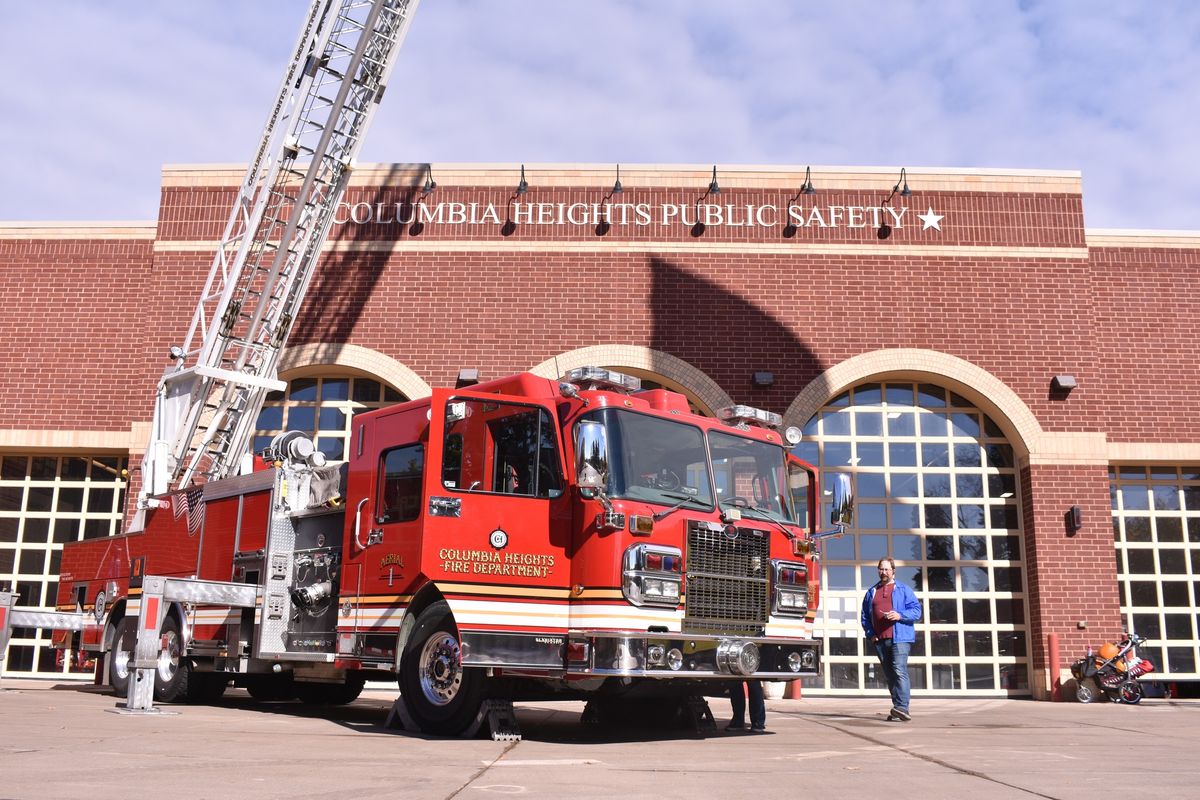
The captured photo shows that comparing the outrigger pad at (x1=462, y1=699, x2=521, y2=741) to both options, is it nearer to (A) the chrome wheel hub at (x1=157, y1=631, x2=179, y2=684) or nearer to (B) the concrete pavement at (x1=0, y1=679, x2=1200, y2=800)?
(B) the concrete pavement at (x1=0, y1=679, x2=1200, y2=800)

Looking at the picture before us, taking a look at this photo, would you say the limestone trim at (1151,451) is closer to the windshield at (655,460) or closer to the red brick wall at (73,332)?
the windshield at (655,460)

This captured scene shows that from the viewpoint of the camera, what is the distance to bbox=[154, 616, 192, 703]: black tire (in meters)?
11.7

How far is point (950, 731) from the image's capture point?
1014cm

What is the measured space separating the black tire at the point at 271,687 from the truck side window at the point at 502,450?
15.9ft

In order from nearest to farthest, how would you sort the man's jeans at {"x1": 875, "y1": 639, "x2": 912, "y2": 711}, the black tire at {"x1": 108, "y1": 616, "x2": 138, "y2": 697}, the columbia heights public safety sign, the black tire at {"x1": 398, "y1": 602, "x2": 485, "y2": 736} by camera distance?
the black tire at {"x1": 398, "y1": 602, "x2": 485, "y2": 736}, the man's jeans at {"x1": 875, "y1": 639, "x2": 912, "y2": 711}, the black tire at {"x1": 108, "y1": 616, "x2": 138, "y2": 697}, the columbia heights public safety sign

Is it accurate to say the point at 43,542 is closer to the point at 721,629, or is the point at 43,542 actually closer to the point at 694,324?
the point at 694,324

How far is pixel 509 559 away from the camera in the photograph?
28.3ft

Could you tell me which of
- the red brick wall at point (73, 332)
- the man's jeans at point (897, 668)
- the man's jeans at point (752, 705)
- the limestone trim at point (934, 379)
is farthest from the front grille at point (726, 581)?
the red brick wall at point (73, 332)

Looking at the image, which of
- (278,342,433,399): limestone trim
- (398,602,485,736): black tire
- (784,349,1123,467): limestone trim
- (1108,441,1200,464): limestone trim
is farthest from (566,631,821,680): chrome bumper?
(1108,441,1200,464): limestone trim

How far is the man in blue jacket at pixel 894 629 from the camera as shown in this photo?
11062 millimetres

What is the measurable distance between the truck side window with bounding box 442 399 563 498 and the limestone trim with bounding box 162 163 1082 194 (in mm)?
9899

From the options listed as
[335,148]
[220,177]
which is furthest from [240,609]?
[220,177]

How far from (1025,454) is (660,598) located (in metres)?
10.9

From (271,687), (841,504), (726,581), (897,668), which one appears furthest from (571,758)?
(271,687)
